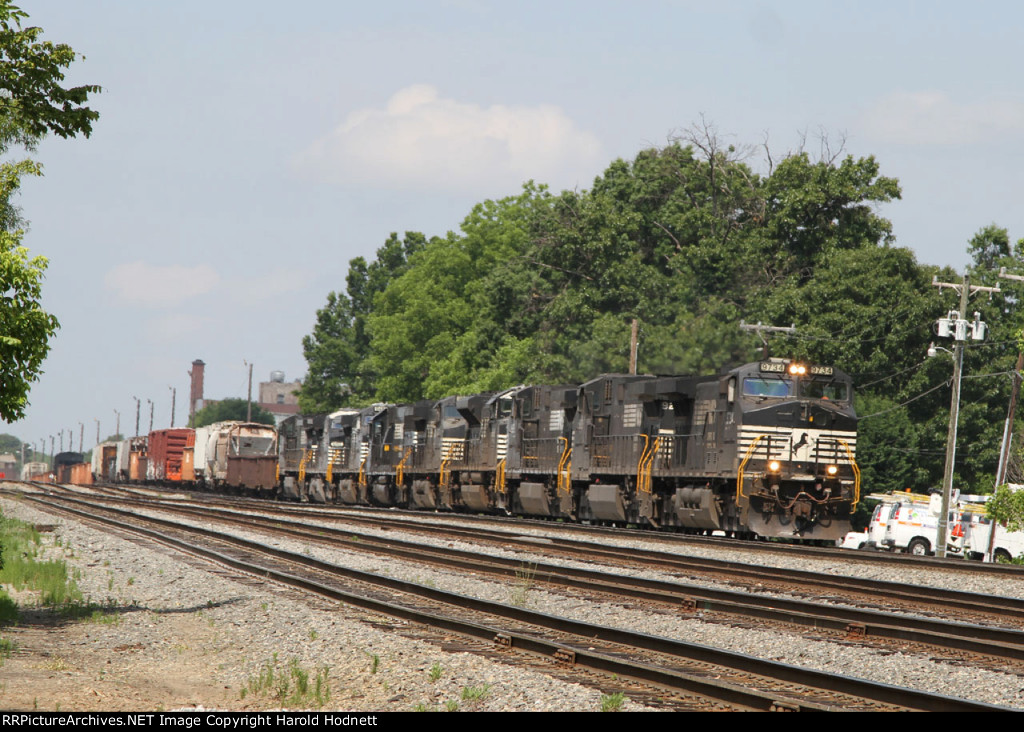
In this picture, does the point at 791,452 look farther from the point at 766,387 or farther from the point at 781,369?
the point at 781,369

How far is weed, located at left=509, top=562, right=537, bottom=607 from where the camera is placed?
46.9ft

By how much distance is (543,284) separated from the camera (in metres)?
64.6

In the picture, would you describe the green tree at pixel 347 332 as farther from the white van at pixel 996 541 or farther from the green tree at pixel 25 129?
the green tree at pixel 25 129

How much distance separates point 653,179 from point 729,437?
43.7 metres

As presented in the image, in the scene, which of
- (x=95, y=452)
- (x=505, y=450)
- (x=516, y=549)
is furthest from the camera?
(x=95, y=452)

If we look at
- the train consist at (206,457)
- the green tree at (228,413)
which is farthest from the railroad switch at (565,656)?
the green tree at (228,413)

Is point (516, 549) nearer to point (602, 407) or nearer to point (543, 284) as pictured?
point (602, 407)

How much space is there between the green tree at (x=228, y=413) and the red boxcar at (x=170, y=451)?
79.9 m

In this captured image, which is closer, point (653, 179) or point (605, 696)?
point (605, 696)

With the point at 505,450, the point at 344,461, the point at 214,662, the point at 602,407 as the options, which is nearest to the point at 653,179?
the point at 344,461

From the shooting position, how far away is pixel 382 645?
36.0ft

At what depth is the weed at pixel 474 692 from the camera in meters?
8.48

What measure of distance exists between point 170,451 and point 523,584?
5502cm

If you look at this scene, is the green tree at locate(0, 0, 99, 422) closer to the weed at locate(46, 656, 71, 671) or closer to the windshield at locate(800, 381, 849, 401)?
the weed at locate(46, 656, 71, 671)
